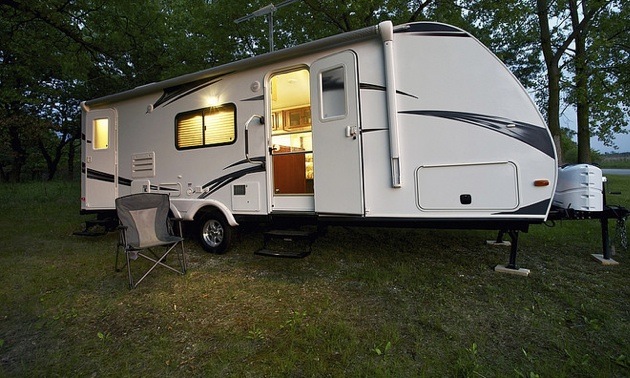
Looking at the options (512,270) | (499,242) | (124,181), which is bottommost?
(512,270)

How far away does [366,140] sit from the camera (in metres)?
3.77

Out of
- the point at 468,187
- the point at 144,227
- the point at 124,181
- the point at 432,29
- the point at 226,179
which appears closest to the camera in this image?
the point at 468,187

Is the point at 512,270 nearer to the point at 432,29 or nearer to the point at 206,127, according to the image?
the point at 432,29

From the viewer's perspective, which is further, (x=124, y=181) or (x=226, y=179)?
(x=124, y=181)

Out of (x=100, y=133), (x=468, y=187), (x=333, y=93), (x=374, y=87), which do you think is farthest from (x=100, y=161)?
(x=468, y=187)

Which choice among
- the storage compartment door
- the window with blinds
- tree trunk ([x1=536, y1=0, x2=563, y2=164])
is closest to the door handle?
the storage compartment door

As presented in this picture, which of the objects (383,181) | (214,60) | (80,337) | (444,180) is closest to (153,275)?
(80,337)

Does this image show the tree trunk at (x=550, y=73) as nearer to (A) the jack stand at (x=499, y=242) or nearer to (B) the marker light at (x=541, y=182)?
(A) the jack stand at (x=499, y=242)

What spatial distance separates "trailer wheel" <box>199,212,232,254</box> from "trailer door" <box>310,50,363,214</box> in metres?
1.63

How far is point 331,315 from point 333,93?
8.34 feet

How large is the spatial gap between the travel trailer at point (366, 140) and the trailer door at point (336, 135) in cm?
1

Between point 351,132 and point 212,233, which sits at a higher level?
point 351,132

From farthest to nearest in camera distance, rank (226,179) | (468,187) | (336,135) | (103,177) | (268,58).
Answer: (103,177) < (226,179) < (268,58) < (336,135) < (468,187)

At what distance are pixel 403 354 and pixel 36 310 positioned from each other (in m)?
3.49
